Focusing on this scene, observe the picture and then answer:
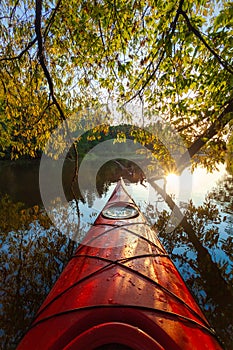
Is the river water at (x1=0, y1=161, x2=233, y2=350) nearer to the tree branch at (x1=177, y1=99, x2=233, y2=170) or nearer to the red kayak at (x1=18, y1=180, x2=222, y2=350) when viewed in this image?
the tree branch at (x1=177, y1=99, x2=233, y2=170)

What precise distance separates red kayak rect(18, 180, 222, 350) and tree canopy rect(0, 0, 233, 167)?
98.0 inches

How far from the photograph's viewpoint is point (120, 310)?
5.46ft

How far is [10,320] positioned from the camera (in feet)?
11.3

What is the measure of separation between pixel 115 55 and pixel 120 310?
12.6 ft

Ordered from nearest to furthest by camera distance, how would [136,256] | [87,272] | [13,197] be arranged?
[87,272] → [136,256] → [13,197]

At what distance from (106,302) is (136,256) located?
1.00 metres

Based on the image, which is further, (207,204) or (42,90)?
(207,204)

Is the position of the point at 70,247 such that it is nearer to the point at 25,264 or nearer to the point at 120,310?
the point at 25,264

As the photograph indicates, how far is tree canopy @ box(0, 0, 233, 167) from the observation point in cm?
276

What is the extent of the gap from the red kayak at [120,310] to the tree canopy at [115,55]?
249 centimetres

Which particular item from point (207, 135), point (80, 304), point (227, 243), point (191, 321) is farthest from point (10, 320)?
point (227, 243)

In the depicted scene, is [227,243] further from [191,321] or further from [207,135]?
[191,321]

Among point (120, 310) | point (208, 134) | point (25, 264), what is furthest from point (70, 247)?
point (208, 134)

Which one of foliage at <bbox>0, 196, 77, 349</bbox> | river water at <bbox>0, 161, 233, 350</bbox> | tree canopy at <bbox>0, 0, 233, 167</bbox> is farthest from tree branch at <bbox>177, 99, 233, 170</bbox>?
foliage at <bbox>0, 196, 77, 349</bbox>
